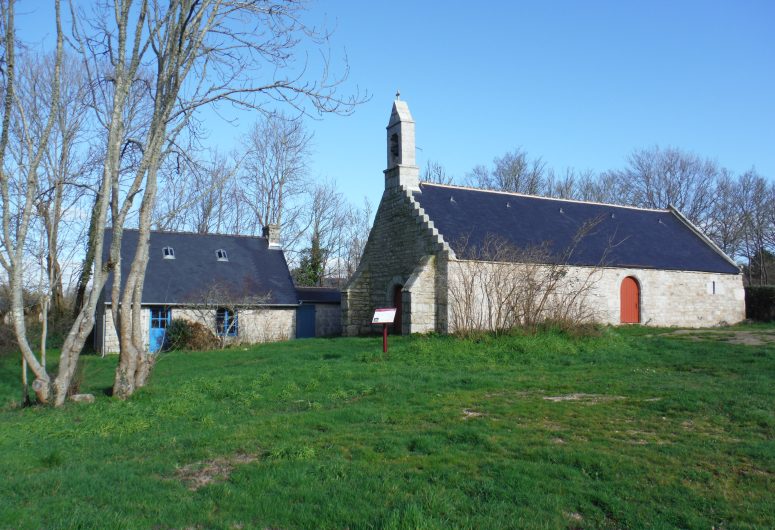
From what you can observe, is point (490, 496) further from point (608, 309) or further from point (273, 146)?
point (273, 146)

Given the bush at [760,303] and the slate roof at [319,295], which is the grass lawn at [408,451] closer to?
the slate roof at [319,295]

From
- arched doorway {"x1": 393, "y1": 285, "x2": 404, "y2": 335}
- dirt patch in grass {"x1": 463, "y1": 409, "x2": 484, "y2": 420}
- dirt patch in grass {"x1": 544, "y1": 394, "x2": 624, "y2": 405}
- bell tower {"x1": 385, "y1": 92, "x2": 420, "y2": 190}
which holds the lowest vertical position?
dirt patch in grass {"x1": 463, "y1": 409, "x2": 484, "y2": 420}

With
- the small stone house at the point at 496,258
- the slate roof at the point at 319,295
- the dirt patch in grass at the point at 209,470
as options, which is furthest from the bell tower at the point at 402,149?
the dirt patch in grass at the point at 209,470

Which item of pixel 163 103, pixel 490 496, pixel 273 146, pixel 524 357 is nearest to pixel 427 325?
pixel 524 357

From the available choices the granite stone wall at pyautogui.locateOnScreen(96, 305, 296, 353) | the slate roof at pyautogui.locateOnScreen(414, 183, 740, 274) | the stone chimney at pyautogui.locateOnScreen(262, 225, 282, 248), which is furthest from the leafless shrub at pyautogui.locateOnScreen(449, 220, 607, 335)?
the stone chimney at pyautogui.locateOnScreen(262, 225, 282, 248)

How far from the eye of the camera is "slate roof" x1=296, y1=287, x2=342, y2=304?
1053 inches

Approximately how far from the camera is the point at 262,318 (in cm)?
2462

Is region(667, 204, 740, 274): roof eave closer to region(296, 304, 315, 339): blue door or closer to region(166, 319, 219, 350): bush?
region(296, 304, 315, 339): blue door

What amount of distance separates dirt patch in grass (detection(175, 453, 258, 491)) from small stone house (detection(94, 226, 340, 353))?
56.7 feet

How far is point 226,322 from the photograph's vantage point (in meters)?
23.5

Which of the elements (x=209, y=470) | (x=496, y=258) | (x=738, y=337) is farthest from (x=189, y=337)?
(x=738, y=337)

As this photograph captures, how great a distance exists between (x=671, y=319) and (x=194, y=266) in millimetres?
19228

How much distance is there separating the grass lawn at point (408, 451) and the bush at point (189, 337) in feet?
31.5

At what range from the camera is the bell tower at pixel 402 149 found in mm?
22505
